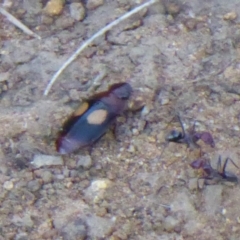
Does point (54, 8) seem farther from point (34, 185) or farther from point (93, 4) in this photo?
point (34, 185)

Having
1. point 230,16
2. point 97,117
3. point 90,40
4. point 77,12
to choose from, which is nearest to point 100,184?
point 97,117

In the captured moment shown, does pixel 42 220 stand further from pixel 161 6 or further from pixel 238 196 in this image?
pixel 161 6

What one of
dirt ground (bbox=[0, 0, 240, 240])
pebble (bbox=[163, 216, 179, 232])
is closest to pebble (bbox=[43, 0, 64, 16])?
dirt ground (bbox=[0, 0, 240, 240])

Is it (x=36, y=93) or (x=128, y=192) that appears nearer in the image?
(x=128, y=192)

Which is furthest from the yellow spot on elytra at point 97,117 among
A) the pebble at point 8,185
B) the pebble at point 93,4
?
the pebble at point 93,4

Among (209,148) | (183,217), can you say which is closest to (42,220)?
(183,217)

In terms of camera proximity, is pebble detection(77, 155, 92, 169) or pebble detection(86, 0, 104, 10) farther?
pebble detection(86, 0, 104, 10)

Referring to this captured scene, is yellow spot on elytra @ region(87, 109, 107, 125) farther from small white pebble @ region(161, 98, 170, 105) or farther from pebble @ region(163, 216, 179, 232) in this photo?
pebble @ region(163, 216, 179, 232)
